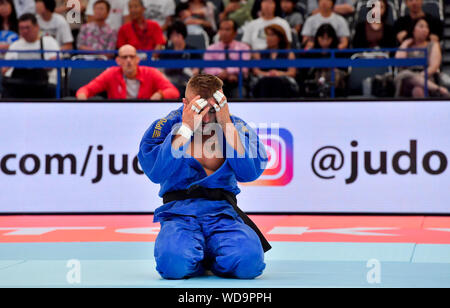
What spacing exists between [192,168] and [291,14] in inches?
305

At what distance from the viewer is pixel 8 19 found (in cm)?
1173

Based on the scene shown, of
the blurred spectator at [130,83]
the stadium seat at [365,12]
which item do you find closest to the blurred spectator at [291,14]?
the stadium seat at [365,12]

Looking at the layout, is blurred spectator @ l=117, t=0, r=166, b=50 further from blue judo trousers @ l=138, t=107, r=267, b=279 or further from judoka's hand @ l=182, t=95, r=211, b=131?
judoka's hand @ l=182, t=95, r=211, b=131

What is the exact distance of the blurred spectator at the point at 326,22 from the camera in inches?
440

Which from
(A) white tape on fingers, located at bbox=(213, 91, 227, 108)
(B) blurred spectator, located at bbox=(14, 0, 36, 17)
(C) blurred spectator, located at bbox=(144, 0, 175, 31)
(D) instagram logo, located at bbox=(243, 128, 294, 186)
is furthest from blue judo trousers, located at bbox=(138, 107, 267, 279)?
(B) blurred spectator, located at bbox=(14, 0, 36, 17)

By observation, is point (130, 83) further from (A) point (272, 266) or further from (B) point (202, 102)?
(B) point (202, 102)

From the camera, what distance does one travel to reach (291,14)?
12078 mm

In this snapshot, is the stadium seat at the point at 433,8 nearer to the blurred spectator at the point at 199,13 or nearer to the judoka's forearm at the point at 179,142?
the blurred spectator at the point at 199,13

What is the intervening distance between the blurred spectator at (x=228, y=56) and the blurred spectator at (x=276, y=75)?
0.28 meters

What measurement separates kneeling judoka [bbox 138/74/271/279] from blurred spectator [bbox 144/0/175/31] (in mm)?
7184

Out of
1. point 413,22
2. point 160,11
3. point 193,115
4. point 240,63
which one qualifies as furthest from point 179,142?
point 160,11

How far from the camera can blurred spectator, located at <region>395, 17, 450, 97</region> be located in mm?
9906

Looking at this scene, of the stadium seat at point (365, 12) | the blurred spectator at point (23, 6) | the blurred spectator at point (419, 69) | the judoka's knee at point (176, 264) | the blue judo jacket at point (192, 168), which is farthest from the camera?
the blurred spectator at point (23, 6)
